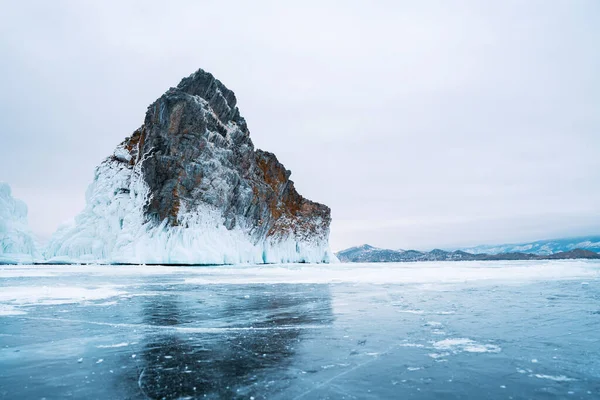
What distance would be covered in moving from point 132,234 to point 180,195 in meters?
9.63

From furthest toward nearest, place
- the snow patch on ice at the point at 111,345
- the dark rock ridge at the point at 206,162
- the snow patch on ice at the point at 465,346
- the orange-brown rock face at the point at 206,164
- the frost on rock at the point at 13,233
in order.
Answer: the frost on rock at the point at 13,233, the dark rock ridge at the point at 206,162, the orange-brown rock face at the point at 206,164, the snow patch on ice at the point at 111,345, the snow patch on ice at the point at 465,346

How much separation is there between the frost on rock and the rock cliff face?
633cm

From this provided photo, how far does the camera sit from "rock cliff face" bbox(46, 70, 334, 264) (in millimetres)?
60656

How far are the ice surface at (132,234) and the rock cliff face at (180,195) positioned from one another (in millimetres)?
148

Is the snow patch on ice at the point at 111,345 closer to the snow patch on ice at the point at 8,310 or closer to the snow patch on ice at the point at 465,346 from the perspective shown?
the snow patch on ice at the point at 465,346

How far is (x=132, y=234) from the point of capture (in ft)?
205

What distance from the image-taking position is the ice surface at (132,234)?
194 feet

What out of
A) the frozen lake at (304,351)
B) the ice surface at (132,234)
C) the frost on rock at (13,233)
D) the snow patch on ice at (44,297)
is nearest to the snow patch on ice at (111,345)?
the frozen lake at (304,351)

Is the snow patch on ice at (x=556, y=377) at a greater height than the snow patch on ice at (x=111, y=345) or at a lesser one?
lesser

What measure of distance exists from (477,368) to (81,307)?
451 inches

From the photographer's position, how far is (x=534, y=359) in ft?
20.0

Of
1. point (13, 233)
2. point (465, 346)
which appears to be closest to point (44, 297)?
point (465, 346)

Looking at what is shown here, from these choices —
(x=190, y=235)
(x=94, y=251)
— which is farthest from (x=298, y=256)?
(x=94, y=251)

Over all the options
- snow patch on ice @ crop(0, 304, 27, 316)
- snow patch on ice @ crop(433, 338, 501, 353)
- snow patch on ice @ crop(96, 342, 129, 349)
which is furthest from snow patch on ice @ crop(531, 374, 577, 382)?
snow patch on ice @ crop(0, 304, 27, 316)
